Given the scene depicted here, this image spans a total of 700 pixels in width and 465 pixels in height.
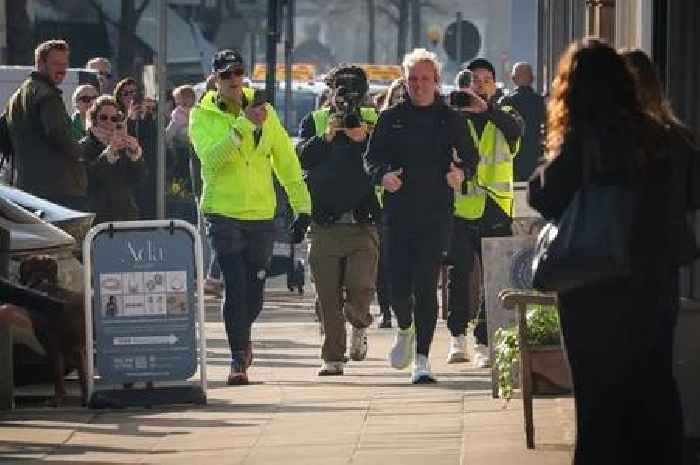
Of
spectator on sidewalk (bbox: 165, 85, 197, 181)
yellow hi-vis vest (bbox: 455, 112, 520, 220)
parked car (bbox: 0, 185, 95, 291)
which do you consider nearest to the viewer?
parked car (bbox: 0, 185, 95, 291)

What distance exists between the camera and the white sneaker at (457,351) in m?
15.7

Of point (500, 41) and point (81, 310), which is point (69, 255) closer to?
point (81, 310)

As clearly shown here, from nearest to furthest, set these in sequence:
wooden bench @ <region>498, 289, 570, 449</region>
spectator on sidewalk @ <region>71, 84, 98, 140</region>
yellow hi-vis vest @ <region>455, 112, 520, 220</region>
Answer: wooden bench @ <region>498, 289, 570, 449</region>, yellow hi-vis vest @ <region>455, 112, 520, 220</region>, spectator on sidewalk @ <region>71, 84, 98, 140</region>

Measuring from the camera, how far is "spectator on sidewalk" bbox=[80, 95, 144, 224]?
18.7m

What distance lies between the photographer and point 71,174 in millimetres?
17812

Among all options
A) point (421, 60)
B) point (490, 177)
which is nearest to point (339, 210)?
point (490, 177)

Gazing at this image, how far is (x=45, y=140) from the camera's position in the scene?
698 inches

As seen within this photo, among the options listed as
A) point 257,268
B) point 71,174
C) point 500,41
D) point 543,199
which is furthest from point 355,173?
point 500,41

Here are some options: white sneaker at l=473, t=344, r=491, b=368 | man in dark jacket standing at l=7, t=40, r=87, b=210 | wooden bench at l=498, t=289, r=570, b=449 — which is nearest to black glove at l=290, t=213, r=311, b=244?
white sneaker at l=473, t=344, r=491, b=368

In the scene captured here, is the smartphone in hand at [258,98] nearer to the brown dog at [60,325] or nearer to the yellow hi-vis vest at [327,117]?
the yellow hi-vis vest at [327,117]

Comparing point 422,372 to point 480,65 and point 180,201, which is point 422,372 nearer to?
point 480,65

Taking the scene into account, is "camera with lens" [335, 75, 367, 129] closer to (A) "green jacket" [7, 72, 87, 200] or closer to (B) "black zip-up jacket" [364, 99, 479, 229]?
(B) "black zip-up jacket" [364, 99, 479, 229]

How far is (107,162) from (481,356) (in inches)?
177

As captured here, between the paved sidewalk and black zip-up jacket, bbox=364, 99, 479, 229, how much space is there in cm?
98
